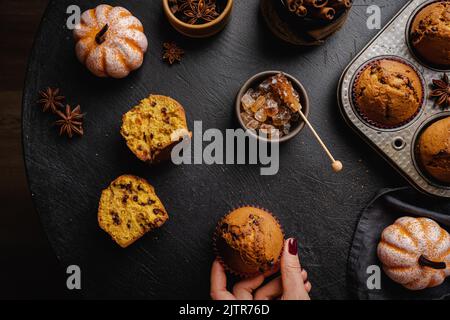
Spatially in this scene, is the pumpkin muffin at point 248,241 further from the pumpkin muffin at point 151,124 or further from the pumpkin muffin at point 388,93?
the pumpkin muffin at point 388,93

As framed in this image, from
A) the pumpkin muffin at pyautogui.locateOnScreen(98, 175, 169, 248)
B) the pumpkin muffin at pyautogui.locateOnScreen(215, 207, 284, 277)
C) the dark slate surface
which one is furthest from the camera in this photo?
the dark slate surface

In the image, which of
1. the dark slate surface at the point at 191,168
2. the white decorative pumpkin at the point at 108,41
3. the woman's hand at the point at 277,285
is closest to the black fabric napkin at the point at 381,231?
the dark slate surface at the point at 191,168

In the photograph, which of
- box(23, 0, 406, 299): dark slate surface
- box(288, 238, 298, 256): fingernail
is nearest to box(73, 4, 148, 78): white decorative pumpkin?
box(23, 0, 406, 299): dark slate surface

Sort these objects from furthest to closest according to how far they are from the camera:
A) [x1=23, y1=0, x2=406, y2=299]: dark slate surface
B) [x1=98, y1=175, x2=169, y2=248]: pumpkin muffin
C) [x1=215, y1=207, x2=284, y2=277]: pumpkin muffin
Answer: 1. [x1=23, y1=0, x2=406, y2=299]: dark slate surface
2. [x1=98, y1=175, x2=169, y2=248]: pumpkin muffin
3. [x1=215, y1=207, x2=284, y2=277]: pumpkin muffin

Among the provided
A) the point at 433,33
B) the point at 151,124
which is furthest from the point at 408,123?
the point at 151,124

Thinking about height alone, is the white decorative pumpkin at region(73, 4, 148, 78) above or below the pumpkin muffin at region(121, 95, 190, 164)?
above

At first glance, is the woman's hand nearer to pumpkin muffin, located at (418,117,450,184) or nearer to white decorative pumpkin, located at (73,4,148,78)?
pumpkin muffin, located at (418,117,450,184)

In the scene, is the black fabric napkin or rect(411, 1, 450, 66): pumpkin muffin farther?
the black fabric napkin
